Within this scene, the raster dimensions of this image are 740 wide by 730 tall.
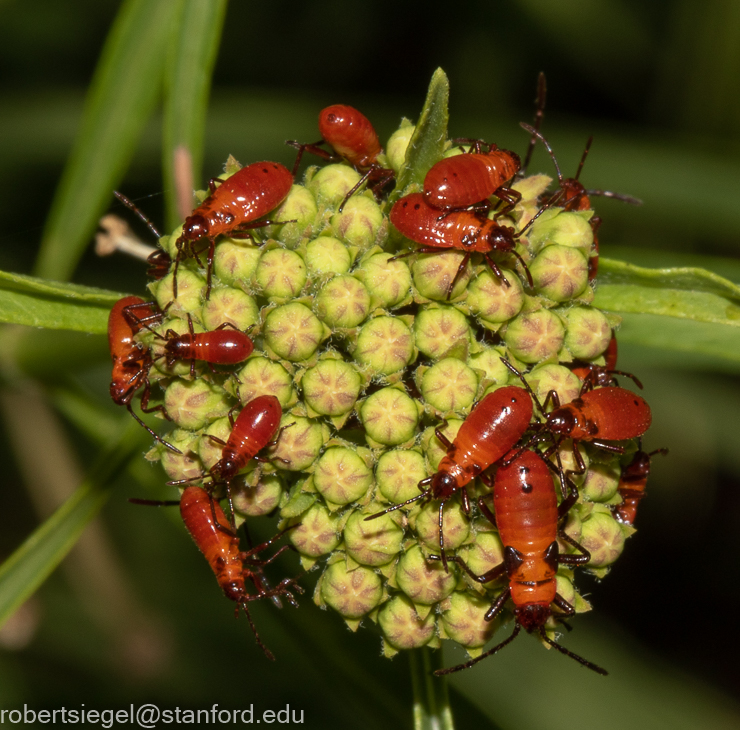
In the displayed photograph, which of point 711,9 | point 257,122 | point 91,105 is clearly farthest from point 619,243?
point 91,105

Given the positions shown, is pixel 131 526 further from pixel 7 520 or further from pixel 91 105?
pixel 91 105

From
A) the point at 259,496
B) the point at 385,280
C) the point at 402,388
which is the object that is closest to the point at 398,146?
the point at 385,280

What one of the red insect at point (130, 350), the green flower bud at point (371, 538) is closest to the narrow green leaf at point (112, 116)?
the red insect at point (130, 350)

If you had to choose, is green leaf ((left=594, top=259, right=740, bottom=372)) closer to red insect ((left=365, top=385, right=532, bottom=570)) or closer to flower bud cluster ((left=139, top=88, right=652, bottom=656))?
flower bud cluster ((left=139, top=88, right=652, bottom=656))

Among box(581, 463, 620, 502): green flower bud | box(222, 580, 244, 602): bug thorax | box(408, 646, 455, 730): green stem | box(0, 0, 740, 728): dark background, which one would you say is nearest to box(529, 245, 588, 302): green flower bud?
box(581, 463, 620, 502): green flower bud

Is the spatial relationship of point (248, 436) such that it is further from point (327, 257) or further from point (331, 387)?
point (327, 257)

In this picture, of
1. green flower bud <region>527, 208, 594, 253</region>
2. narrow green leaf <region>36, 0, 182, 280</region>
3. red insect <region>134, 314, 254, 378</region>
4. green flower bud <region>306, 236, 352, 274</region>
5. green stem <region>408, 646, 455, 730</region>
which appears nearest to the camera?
red insect <region>134, 314, 254, 378</region>
